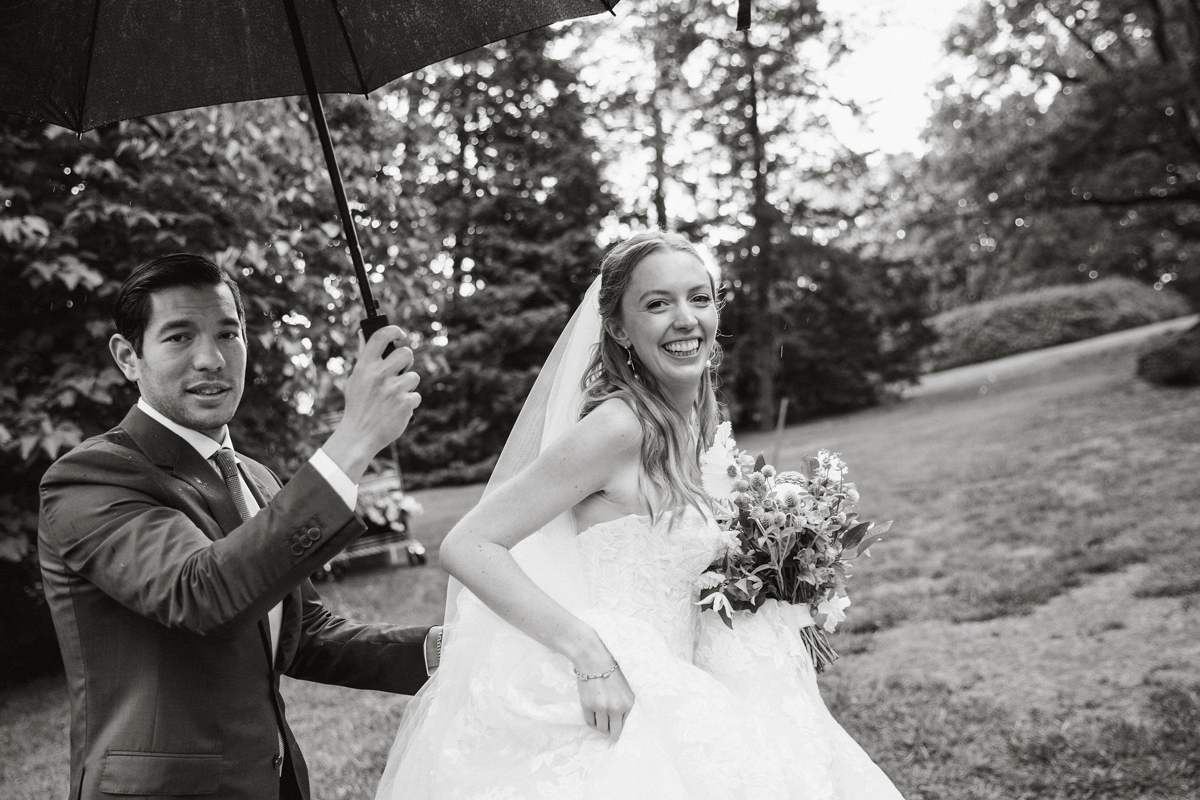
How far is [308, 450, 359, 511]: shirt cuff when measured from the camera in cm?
193

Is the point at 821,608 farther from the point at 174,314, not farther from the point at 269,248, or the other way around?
the point at 269,248

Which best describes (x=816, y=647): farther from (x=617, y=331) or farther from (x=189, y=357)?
(x=189, y=357)

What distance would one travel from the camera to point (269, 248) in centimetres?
730

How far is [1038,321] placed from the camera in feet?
110

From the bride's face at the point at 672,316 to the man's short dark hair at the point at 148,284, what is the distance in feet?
4.14

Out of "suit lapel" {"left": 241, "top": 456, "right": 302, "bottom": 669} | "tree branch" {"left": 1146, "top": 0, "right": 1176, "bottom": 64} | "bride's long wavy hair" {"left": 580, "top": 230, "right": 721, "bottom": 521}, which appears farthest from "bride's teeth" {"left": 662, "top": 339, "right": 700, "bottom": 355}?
"tree branch" {"left": 1146, "top": 0, "right": 1176, "bottom": 64}

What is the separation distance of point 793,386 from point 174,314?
→ 2439 cm

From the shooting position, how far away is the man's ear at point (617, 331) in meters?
3.16

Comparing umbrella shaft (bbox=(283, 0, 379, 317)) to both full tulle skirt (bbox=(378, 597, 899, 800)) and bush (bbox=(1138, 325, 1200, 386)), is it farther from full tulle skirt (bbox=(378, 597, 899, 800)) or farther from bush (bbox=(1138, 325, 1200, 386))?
bush (bbox=(1138, 325, 1200, 386))

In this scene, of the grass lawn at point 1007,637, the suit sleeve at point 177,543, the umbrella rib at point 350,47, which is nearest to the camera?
the suit sleeve at point 177,543

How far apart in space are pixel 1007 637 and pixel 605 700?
5.17 metres

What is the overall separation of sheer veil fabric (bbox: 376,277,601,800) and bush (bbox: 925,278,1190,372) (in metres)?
31.7

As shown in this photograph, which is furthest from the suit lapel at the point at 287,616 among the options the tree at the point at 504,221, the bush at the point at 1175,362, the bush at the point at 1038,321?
the bush at the point at 1038,321

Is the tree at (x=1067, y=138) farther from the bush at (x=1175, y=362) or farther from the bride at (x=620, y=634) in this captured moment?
the bride at (x=620, y=634)
